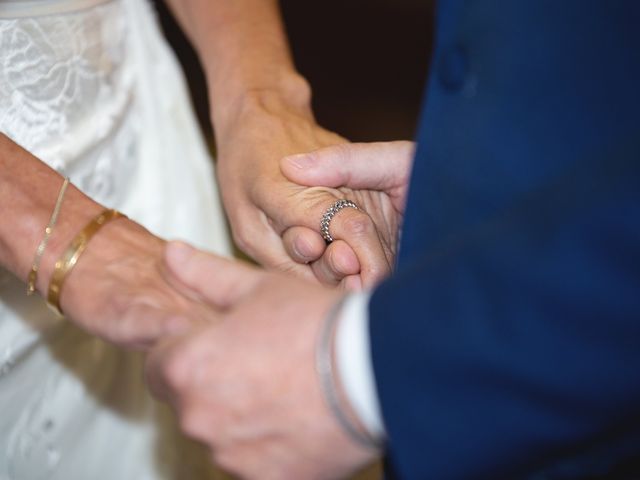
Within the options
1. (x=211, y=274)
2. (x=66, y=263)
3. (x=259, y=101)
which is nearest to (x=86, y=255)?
(x=66, y=263)

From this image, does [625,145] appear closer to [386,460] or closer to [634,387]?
[634,387]

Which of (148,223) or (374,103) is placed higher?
(148,223)

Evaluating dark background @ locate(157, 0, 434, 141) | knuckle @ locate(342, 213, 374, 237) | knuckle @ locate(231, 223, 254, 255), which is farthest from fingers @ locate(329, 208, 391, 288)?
dark background @ locate(157, 0, 434, 141)

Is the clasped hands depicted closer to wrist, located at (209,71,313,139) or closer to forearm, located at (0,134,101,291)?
forearm, located at (0,134,101,291)

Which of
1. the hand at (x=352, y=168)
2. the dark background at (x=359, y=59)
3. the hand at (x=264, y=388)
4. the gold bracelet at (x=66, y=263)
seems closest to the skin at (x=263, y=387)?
the hand at (x=264, y=388)

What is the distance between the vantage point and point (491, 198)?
60 centimetres

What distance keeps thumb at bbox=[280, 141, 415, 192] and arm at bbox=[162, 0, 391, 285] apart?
2 centimetres

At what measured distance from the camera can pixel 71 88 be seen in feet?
3.12

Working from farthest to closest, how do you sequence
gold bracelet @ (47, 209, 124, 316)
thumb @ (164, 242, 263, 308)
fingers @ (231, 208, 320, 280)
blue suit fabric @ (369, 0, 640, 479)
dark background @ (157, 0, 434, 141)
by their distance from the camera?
dark background @ (157, 0, 434, 141)
fingers @ (231, 208, 320, 280)
gold bracelet @ (47, 209, 124, 316)
thumb @ (164, 242, 263, 308)
blue suit fabric @ (369, 0, 640, 479)

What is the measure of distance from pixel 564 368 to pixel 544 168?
0.16m

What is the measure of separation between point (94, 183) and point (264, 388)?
537 millimetres

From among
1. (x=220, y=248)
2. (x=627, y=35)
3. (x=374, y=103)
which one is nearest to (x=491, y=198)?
(x=627, y=35)

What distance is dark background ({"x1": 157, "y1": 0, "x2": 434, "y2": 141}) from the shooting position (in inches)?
112

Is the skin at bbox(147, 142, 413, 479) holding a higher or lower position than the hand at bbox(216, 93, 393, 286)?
higher
